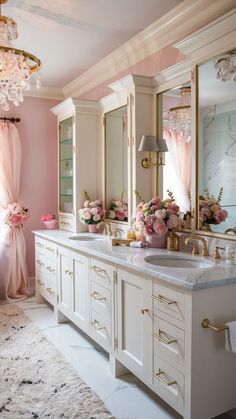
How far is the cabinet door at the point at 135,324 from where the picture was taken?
1.97 m

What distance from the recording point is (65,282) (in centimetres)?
317

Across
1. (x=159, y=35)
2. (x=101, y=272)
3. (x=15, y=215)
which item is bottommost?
(x=101, y=272)

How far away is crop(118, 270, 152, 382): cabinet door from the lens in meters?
1.97

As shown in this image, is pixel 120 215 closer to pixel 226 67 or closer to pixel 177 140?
pixel 177 140

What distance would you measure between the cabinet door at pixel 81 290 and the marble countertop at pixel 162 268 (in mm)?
104

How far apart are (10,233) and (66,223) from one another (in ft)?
2.35

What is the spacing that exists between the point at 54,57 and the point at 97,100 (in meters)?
0.60

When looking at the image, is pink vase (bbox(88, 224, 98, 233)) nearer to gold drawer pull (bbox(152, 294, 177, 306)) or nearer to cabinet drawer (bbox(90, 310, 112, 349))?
cabinet drawer (bbox(90, 310, 112, 349))

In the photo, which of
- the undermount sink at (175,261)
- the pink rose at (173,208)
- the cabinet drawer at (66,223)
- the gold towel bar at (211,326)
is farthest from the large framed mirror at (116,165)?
the gold towel bar at (211,326)

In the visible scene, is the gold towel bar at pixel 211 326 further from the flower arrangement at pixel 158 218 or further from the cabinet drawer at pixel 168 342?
the flower arrangement at pixel 158 218

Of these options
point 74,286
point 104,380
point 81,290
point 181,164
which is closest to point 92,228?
point 74,286

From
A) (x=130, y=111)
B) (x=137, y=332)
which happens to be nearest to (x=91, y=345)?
(x=137, y=332)

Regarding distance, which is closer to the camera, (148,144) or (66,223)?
(148,144)

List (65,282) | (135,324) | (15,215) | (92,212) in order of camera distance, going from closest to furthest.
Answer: (135,324)
(65,282)
(92,212)
(15,215)
